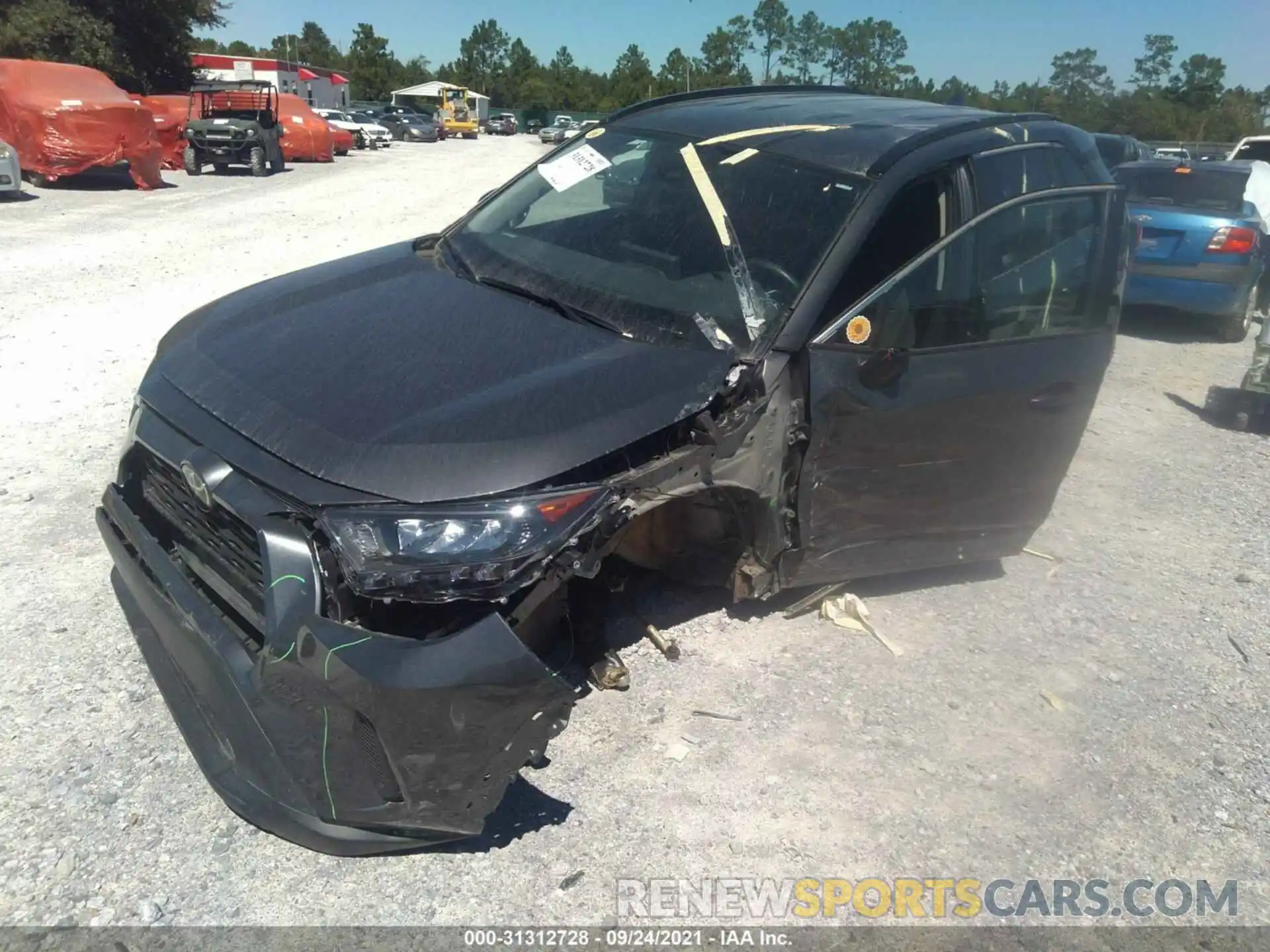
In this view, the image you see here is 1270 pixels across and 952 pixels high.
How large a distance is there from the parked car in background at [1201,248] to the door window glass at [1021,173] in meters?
5.48

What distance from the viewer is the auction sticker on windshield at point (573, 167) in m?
4.08

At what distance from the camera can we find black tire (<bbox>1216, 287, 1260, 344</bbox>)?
9.25 meters

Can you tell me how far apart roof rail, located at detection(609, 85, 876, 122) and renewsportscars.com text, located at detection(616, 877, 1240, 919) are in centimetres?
330

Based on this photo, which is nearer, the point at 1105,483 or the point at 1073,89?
the point at 1105,483

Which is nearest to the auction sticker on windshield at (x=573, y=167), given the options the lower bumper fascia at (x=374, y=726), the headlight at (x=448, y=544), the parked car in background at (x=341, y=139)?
the headlight at (x=448, y=544)

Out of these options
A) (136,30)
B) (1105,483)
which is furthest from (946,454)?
(136,30)

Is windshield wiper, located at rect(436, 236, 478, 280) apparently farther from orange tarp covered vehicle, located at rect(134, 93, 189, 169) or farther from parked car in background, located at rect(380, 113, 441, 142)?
parked car in background, located at rect(380, 113, 441, 142)

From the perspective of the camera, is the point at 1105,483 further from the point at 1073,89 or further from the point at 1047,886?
the point at 1073,89

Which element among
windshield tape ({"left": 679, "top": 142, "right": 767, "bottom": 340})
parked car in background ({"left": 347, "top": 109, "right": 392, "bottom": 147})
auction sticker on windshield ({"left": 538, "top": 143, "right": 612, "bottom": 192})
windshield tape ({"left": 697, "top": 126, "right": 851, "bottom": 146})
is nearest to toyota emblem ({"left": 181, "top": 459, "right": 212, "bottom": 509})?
windshield tape ({"left": 679, "top": 142, "right": 767, "bottom": 340})

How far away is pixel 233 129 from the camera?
70.4 ft

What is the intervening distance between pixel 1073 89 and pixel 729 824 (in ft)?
120

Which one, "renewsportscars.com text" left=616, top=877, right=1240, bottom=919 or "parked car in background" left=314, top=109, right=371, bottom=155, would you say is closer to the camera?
"renewsportscars.com text" left=616, top=877, right=1240, bottom=919

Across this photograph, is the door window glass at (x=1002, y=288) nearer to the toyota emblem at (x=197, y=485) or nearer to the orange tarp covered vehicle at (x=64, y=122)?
the toyota emblem at (x=197, y=485)

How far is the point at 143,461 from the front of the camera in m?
3.10
